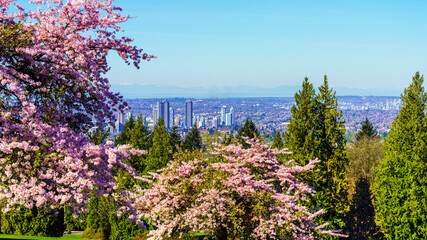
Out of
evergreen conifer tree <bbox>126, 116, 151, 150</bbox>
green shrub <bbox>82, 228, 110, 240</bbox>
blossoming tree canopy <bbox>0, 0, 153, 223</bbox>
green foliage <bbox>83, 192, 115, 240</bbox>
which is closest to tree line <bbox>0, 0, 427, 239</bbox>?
blossoming tree canopy <bbox>0, 0, 153, 223</bbox>

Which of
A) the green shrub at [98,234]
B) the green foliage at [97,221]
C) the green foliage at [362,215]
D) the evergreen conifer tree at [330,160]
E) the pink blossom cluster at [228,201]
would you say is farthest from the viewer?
the green shrub at [98,234]

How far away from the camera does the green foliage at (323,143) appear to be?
3153cm

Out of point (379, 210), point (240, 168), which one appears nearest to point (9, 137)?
point (240, 168)

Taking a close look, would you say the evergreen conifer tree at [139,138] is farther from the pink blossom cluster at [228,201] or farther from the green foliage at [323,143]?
the pink blossom cluster at [228,201]

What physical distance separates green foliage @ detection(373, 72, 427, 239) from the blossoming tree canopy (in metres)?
22.3

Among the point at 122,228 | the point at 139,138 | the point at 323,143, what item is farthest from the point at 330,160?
the point at 139,138

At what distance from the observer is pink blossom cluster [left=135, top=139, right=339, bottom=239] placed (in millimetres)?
16906

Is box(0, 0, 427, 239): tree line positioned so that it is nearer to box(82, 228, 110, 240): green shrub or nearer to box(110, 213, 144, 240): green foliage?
box(110, 213, 144, 240): green foliage

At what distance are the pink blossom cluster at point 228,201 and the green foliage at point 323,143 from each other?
519 inches

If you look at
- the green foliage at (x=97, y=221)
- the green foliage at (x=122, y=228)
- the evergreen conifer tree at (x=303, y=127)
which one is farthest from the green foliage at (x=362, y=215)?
the green foliage at (x=97, y=221)

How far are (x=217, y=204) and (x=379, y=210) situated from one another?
1855 cm

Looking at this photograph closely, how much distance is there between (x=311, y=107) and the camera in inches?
1297

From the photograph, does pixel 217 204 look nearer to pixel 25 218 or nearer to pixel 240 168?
pixel 240 168

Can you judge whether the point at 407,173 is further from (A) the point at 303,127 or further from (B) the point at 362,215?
(B) the point at 362,215
